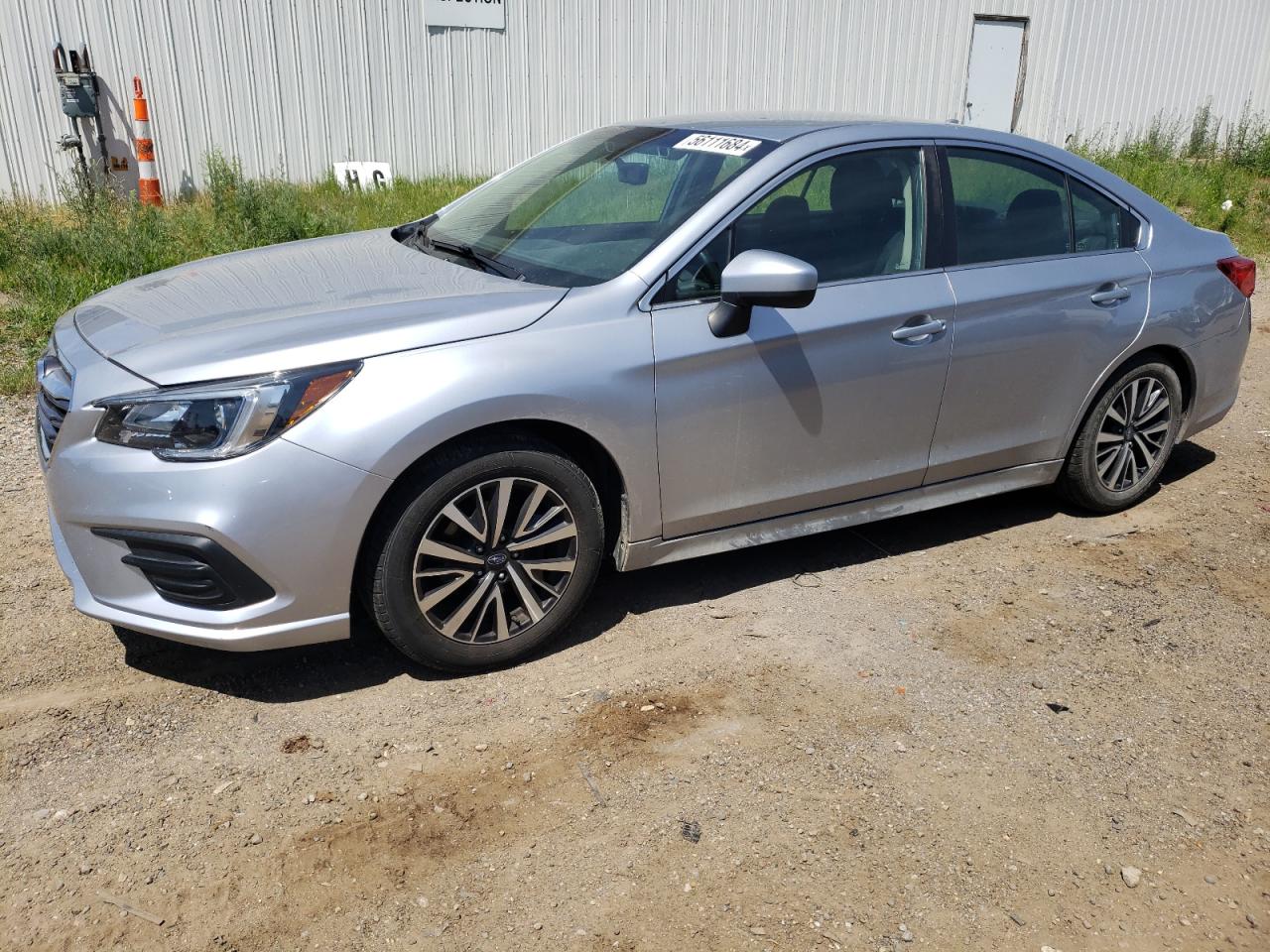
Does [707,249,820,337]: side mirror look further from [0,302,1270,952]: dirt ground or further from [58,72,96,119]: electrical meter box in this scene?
[58,72,96,119]: electrical meter box

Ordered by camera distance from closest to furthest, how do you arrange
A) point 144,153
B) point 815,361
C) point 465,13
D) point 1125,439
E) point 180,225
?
point 815,361 < point 1125,439 < point 180,225 < point 144,153 < point 465,13

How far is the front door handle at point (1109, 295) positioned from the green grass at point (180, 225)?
5521mm

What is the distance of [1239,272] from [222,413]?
4.51 meters

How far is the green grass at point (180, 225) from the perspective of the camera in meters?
7.18

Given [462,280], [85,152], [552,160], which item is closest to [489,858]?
[462,280]

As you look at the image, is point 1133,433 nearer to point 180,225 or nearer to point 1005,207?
point 1005,207

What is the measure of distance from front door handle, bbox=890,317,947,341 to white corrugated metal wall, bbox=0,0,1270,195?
327 inches

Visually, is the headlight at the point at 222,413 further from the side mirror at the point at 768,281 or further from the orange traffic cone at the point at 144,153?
the orange traffic cone at the point at 144,153

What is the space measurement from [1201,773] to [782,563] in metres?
1.77

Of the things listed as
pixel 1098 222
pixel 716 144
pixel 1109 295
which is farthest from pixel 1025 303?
pixel 716 144

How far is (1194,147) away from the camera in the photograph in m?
16.8

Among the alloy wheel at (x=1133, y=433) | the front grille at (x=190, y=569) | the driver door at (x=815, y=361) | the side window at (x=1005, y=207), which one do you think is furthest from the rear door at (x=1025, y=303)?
the front grille at (x=190, y=569)

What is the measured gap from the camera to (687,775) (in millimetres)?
3309

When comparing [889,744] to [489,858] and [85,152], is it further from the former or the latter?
[85,152]
